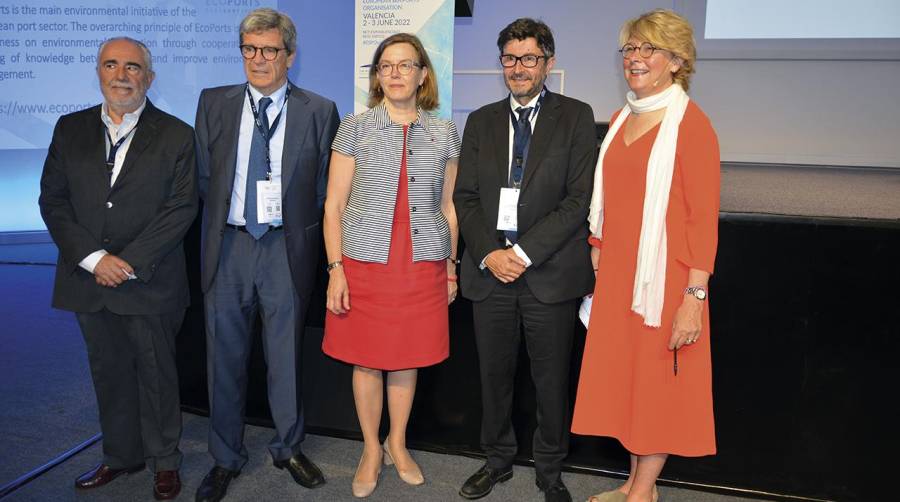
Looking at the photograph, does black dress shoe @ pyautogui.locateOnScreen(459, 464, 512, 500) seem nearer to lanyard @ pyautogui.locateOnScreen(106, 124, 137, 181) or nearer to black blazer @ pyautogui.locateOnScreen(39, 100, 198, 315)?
black blazer @ pyautogui.locateOnScreen(39, 100, 198, 315)

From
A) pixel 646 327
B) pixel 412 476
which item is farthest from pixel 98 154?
pixel 646 327

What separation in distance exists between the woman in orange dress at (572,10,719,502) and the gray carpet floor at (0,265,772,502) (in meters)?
0.53

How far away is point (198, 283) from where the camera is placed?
10.1ft

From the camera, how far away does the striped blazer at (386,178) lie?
2367 millimetres

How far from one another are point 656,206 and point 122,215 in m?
1.72

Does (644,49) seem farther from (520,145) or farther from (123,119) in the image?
(123,119)

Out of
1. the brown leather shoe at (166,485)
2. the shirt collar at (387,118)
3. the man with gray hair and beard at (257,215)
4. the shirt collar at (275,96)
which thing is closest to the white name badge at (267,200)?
the man with gray hair and beard at (257,215)

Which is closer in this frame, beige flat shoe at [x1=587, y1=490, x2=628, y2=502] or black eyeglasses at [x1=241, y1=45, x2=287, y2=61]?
black eyeglasses at [x1=241, y1=45, x2=287, y2=61]

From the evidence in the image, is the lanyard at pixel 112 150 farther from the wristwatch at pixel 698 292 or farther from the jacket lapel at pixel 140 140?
the wristwatch at pixel 698 292

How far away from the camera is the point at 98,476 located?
2598mm

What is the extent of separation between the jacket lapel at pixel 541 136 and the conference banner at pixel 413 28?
2.33m

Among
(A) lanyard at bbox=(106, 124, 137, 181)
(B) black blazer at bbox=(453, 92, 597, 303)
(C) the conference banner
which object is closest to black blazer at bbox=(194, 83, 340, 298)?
(A) lanyard at bbox=(106, 124, 137, 181)

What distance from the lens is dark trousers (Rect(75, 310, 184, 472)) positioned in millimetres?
2469

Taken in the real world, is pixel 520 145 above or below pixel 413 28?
below
